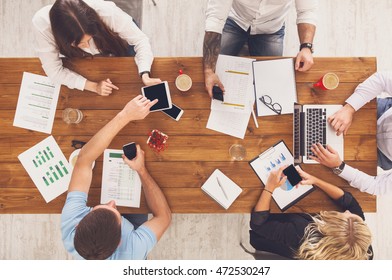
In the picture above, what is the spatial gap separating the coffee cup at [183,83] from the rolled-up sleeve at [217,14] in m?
0.32

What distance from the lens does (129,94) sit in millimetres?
1852

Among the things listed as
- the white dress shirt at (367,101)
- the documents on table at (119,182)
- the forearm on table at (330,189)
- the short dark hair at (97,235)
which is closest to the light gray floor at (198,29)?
the white dress shirt at (367,101)

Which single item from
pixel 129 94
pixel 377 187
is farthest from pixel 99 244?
pixel 377 187

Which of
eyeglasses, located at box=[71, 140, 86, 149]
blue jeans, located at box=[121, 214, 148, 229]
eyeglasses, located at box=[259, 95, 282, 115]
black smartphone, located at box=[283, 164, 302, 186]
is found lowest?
blue jeans, located at box=[121, 214, 148, 229]

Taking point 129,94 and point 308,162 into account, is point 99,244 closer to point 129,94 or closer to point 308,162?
point 129,94

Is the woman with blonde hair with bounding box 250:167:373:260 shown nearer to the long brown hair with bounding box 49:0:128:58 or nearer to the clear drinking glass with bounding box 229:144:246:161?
the clear drinking glass with bounding box 229:144:246:161

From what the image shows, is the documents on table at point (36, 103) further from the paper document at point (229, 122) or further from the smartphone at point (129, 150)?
the paper document at point (229, 122)

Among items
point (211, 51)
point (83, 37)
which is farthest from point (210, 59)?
point (83, 37)

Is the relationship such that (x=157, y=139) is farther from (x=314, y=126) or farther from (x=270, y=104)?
(x=314, y=126)

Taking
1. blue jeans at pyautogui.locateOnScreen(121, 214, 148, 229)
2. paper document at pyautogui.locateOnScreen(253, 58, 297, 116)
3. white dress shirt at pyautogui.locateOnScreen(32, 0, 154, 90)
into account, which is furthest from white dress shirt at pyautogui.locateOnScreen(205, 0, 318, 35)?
blue jeans at pyautogui.locateOnScreen(121, 214, 148, 229)

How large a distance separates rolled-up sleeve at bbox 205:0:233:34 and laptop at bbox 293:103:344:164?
25.1 inches

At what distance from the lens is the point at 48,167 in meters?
1.84

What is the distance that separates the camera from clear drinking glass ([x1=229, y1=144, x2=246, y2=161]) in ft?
6.01

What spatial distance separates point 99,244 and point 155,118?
→ 2.40ft
